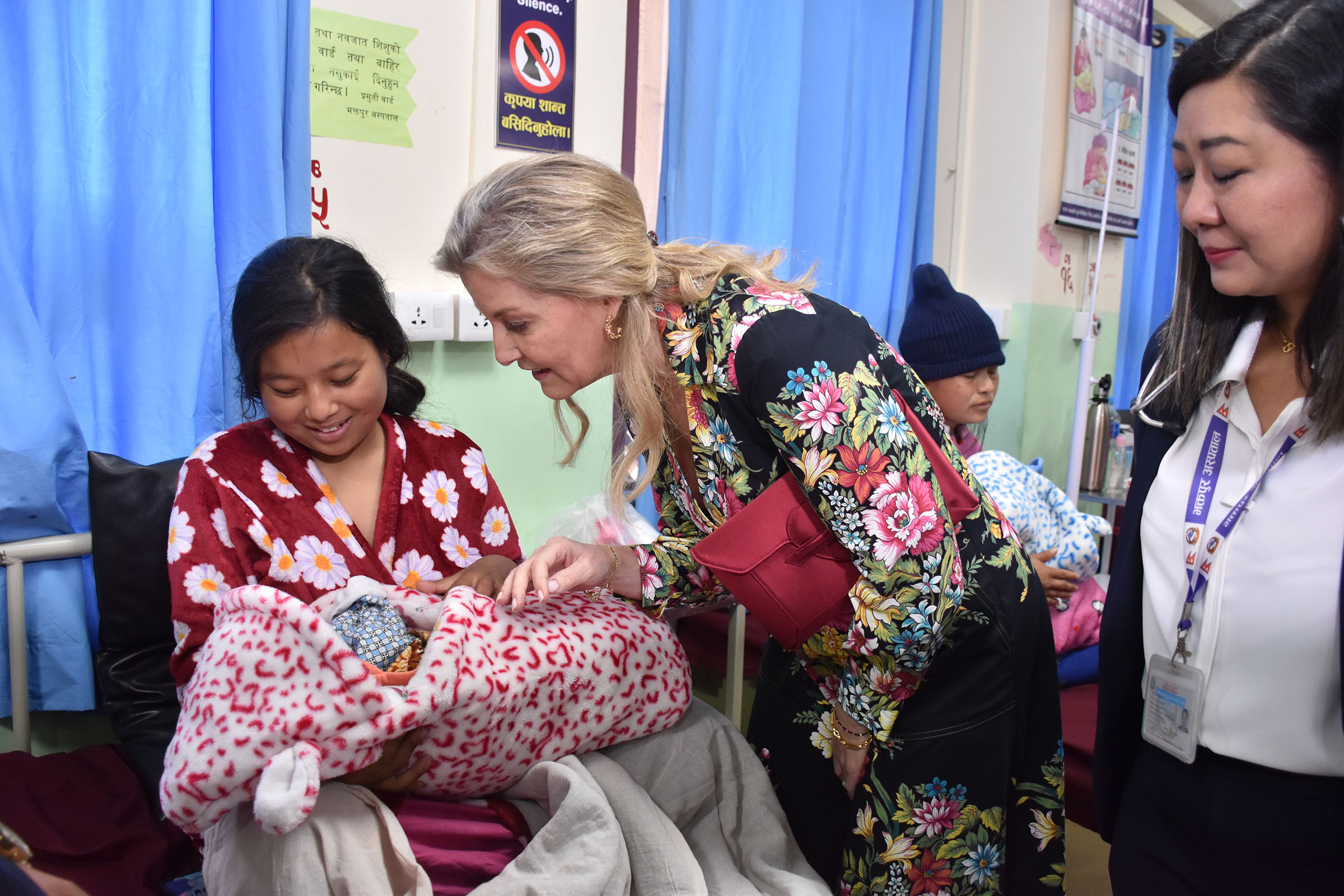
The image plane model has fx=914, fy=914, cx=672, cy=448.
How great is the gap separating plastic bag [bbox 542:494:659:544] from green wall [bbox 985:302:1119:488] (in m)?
1.82

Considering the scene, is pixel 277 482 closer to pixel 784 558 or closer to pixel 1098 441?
pixel 784 558

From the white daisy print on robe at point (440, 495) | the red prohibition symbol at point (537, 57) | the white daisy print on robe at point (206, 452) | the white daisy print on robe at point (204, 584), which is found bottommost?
the white daisy print on robe at point (204, 584)

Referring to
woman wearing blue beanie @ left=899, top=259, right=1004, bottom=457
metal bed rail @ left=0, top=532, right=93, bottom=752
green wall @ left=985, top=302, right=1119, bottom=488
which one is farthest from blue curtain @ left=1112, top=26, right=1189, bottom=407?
metal bed rail @ left=0, top=532, right=93, bottom=752

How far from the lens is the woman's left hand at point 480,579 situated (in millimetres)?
1354

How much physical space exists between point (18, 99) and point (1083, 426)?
10.9 feet

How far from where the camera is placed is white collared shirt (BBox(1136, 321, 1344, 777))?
0.92m

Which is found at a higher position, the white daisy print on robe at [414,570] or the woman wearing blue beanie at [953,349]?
the woman wearing blue beanie at [953,349]

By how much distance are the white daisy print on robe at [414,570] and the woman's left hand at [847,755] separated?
68 centimetres

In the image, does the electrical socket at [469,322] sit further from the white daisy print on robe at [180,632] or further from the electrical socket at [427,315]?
the white daisy print on robe at [180,632]

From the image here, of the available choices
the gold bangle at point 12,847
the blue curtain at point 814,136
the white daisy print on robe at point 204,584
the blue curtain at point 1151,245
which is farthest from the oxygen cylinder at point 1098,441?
the gold bangle at point 12,847

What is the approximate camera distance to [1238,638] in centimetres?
97

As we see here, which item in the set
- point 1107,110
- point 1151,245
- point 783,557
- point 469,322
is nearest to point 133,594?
point 469,322

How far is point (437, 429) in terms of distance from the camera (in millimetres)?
1679

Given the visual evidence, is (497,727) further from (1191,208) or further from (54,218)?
(54,218)
